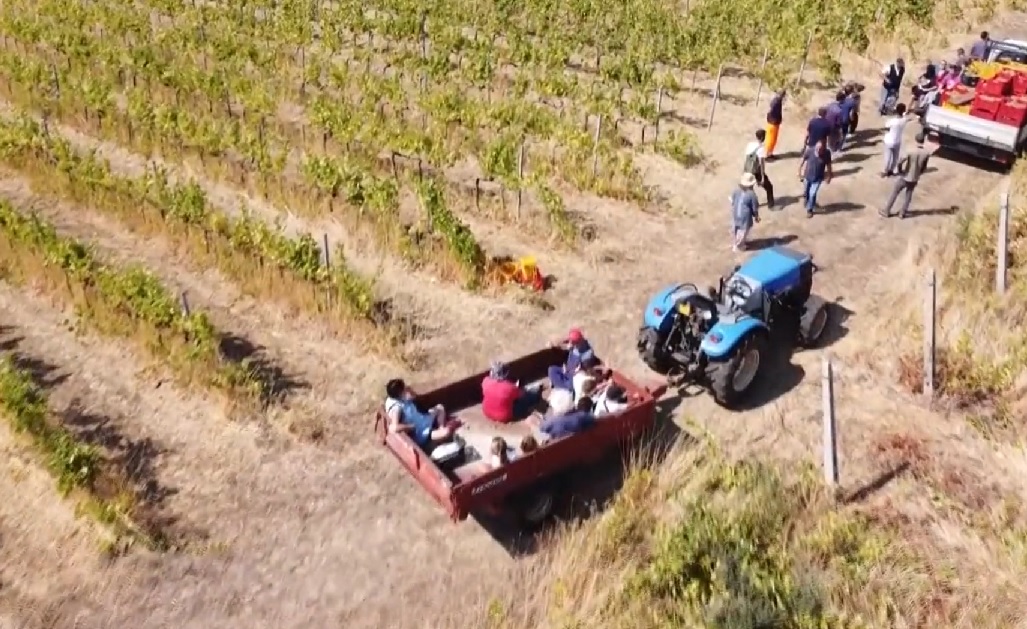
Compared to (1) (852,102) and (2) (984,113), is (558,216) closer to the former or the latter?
→ (1) (852,102)

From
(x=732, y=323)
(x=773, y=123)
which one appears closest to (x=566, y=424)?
(x=732, y=323)

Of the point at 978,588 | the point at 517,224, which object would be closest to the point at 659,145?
the point at 517,224

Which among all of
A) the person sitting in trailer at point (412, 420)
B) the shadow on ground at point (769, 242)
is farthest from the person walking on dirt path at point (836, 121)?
the person sitting in trailer at point (412, 420)

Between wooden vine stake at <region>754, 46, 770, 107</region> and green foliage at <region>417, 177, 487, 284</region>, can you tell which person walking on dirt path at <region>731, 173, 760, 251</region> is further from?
wooden vine stake at <region>754, 46, 770, 107</region>

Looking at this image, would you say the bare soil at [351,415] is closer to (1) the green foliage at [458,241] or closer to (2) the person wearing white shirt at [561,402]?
(1) the green foliage at [458,241]

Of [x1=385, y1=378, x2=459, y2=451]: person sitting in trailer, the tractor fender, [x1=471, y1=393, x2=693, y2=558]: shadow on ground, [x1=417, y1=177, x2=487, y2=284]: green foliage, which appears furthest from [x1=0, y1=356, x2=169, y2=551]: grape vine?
the tractor fender

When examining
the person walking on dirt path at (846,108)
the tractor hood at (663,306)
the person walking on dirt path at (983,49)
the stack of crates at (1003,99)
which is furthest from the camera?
the person walking on dirt path at (983,49)
